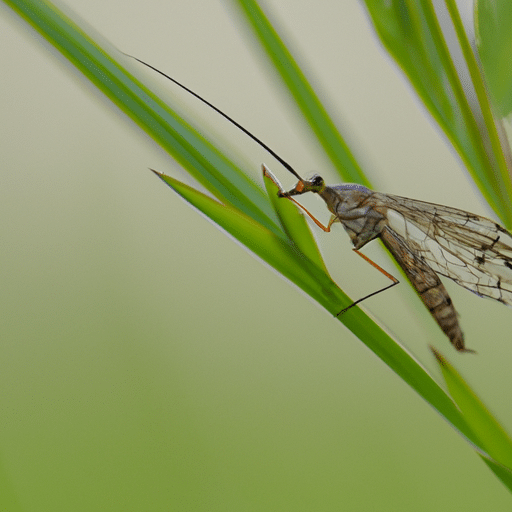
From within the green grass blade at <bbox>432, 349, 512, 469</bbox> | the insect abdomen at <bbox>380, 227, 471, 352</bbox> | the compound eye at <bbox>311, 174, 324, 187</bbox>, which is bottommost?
the green grass blade at <bbox>432, 349, 512, 469</bbox>

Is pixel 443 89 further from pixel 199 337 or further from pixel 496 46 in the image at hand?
pixel 199 337

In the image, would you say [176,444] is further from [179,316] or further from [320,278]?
[320,278]

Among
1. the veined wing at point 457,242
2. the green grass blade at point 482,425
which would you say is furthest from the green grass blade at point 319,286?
the veined wing at point 457,242

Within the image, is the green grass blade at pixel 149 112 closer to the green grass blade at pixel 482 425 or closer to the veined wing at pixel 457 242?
the veined wing at pixel 457 242

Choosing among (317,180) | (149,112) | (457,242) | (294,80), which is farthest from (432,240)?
(149,112)

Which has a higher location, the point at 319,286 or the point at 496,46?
the point at 496,46

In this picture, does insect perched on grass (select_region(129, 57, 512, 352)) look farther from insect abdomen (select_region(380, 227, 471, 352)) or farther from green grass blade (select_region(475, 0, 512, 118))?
green grass blade (select_region(475, 0, 512, 118))

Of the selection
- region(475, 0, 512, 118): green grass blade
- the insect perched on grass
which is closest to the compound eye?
the insect perched on grass

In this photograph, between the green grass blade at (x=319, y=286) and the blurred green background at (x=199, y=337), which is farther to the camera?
the blurred green background at (x=199, y=337)
